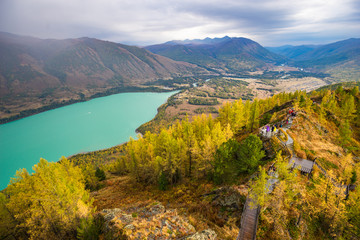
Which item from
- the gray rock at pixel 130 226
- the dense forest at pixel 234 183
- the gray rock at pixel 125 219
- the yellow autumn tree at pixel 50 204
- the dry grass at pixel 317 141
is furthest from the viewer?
the dry grass at pixel 317 141

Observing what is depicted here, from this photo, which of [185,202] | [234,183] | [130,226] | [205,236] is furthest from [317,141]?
[130,226]

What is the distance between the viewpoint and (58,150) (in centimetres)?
17188

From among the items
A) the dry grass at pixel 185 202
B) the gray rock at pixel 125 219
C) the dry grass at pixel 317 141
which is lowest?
the dry grass at pixel 185 202

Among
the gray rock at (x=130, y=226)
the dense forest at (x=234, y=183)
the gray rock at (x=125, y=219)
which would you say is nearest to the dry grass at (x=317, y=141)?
the dense forest at (x=234, y=183)

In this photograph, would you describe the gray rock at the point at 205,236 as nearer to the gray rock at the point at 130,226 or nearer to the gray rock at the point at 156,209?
the gray rock at the point at 130,226

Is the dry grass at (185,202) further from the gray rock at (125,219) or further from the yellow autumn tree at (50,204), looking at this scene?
the yellow autumn tree at (50,204)

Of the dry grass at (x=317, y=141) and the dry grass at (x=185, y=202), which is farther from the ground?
the dry grass at (x=317, y=141)

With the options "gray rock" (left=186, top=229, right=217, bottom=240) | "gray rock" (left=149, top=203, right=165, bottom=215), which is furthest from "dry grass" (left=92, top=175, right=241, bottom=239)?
"gray rock" (left=149, top=203, right=165, bottom=215)

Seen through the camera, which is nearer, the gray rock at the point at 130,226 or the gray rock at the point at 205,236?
the gray rock at the point at 205,236

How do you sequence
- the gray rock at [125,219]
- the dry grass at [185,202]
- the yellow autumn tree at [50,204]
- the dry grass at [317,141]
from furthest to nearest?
the dry grass at [317,141], the yellow autumn tree at [50,204], the gray rock at [125,219], the dry grass at [185,202]

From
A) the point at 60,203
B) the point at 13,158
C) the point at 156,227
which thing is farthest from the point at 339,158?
the point at 13,158

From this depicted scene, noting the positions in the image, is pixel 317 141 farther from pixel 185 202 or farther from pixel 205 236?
pixel 205 236

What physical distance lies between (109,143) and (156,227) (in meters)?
176

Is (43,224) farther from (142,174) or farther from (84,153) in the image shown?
(84,153)
